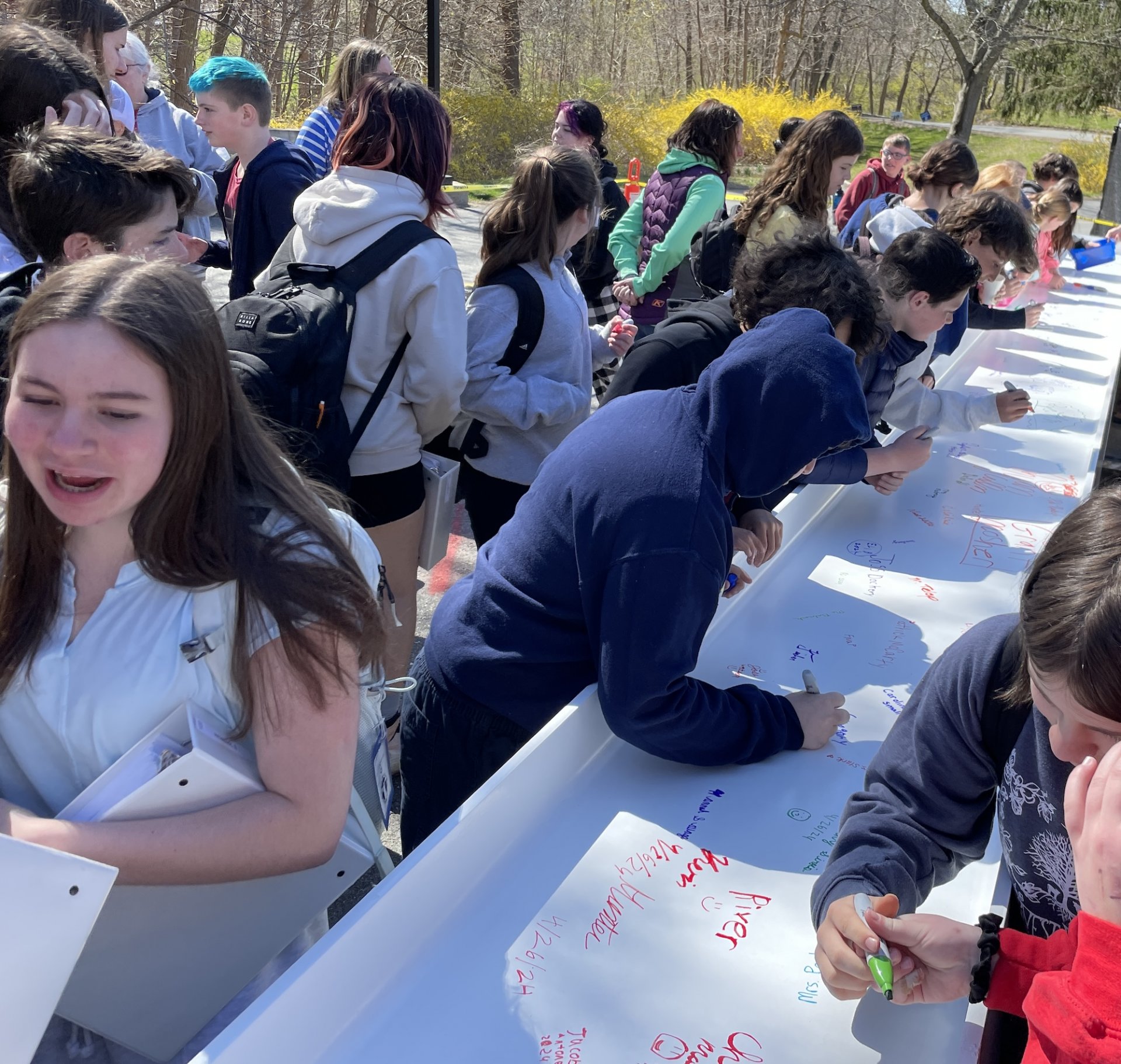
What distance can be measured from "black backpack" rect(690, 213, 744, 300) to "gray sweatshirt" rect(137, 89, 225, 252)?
6.60 ft

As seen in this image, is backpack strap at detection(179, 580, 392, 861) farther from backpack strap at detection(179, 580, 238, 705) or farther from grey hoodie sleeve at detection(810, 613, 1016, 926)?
grey hoodie sleeve at detection(810, 613, 1016, 926)

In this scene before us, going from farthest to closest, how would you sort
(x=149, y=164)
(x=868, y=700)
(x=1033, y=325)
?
(x=1033, y=325)
(x=149, y=164)
(x=868, y=700)

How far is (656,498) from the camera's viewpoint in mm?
1458

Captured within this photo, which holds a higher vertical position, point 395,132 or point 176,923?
point 395,132

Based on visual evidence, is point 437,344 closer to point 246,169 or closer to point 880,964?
point 246,169

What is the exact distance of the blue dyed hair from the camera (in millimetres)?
3346

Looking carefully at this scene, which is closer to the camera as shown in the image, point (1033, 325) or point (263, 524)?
point (263, 524)

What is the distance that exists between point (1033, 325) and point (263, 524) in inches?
169

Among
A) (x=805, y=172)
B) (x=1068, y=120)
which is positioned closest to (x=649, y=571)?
(x=805, y=172)

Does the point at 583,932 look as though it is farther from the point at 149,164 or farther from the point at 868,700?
the point at 149,164

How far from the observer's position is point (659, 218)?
14.5 feet

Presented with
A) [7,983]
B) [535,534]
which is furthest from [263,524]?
[7,983]

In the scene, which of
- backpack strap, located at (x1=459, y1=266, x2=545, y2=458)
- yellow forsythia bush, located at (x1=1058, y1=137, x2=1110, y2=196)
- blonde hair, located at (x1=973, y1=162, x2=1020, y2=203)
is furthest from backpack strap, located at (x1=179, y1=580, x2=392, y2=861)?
yellow forsythia bush, located at (x1=1058, y1=137, x2=1110, y2=196)

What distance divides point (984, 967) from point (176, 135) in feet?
15.9
